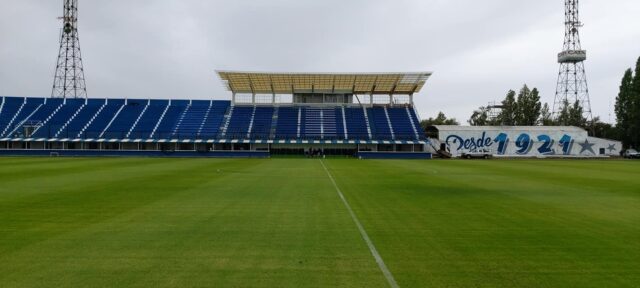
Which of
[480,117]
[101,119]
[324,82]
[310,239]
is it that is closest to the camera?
[310,239]

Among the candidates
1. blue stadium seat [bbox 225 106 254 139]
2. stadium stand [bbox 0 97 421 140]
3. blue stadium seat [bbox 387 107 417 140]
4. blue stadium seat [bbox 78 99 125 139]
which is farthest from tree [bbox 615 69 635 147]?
blue stadium seat [bbox 78 99 125 139]

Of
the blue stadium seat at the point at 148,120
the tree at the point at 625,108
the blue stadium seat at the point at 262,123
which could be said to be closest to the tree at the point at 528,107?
the tree at the point at 625,108

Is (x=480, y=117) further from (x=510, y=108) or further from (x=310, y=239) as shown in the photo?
(x=310, y=239)

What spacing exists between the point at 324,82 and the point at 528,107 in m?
43.9

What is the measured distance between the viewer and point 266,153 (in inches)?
2660

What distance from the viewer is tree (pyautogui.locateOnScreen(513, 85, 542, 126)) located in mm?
91000

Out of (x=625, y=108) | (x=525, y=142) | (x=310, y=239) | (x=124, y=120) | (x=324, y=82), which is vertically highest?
(x=324, y=82)

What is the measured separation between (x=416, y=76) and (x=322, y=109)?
18.9 m

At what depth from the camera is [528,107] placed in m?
91.2

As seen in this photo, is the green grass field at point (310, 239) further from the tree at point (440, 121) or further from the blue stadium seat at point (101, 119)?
the tree at point (440, 121)

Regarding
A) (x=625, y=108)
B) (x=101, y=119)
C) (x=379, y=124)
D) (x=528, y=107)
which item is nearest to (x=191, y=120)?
(x=101, y=119)

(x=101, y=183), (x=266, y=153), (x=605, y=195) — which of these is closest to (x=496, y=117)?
(x=266, y=153)

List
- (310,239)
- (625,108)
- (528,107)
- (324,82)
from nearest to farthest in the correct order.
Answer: (310,239) → (625,108) → (324,82) → (528,107)

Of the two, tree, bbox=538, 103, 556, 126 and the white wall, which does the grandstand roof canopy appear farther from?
tree, bbox=538, 103, 556, 126
